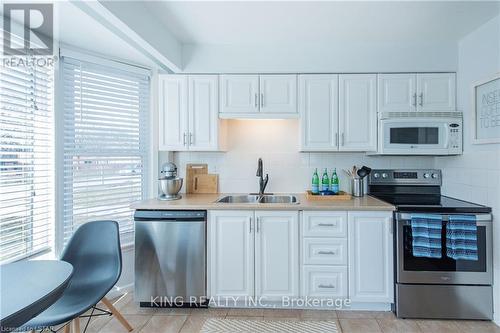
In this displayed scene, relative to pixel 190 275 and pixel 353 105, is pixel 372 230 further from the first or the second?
pixel 190 275

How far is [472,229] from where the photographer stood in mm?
2082

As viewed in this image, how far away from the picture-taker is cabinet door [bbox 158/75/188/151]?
106 inches

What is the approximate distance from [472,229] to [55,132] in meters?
3.40

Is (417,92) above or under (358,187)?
above

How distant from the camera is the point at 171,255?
2303 mm

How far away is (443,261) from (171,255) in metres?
2.22

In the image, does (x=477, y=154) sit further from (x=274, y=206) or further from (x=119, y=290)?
(x=119, y=290)

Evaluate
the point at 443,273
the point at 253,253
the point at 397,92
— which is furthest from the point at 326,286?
the point at 397,92

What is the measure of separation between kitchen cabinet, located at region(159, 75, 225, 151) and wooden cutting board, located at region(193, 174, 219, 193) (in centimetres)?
40

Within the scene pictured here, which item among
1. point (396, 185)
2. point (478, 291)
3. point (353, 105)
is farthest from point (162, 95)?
point (478, 291)

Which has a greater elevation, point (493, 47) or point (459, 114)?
point (493, 47)

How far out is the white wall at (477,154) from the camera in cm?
212

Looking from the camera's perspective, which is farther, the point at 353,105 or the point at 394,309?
the point at 353,105

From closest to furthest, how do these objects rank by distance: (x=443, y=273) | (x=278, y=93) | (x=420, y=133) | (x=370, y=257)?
(x=443, y=273), (x=370, y=257), (x=420, y=133), (x=278, y=93)
